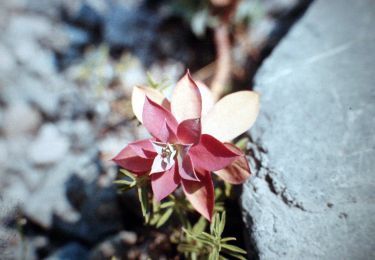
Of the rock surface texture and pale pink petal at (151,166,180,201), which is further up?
pale pink petal at (151,166,180,201)

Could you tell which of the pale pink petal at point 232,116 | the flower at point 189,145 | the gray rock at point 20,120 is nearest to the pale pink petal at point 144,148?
the flower at point 189,145

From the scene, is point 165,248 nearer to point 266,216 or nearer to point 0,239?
point 266,216

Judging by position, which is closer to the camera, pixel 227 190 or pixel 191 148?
pixel 191 148

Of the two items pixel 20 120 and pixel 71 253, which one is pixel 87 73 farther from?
pixel 71 253

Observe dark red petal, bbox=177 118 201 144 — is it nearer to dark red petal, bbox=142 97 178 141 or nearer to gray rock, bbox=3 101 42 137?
dark red petal, bbox=142 97 178 141

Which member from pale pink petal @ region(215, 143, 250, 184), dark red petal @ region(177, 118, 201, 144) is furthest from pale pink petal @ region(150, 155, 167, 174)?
pale pink petal @ region(215, 143, 250, 184)

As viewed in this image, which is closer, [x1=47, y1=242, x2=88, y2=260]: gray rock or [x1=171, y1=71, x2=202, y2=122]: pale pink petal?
[x1=171, y1=71, x2=202, y2=122]: pale pink petal

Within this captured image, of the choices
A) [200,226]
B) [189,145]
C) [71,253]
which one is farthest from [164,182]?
[71,253]
